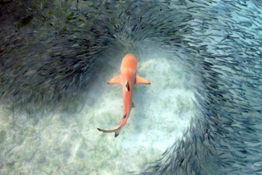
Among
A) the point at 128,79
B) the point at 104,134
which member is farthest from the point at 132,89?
the point at 104,134

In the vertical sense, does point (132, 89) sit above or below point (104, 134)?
above

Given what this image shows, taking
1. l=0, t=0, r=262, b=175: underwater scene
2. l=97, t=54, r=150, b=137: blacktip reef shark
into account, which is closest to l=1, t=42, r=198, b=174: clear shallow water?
l=0, t=0, r=262, b=175: underwater scene

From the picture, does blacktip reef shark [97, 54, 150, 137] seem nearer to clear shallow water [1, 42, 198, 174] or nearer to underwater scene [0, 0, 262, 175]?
underwater scene [0, 0, 262, 175]

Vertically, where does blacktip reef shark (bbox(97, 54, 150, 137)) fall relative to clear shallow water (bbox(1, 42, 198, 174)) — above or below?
above

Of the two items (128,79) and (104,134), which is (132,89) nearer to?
(128,79)

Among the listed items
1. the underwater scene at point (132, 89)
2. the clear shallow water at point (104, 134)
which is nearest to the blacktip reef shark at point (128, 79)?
the underwater scene at point (132, 89)

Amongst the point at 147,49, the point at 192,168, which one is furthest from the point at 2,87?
the point at 192,168

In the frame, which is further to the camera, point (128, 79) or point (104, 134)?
point (104, 134)

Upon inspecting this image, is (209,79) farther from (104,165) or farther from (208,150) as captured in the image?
(104,165)
